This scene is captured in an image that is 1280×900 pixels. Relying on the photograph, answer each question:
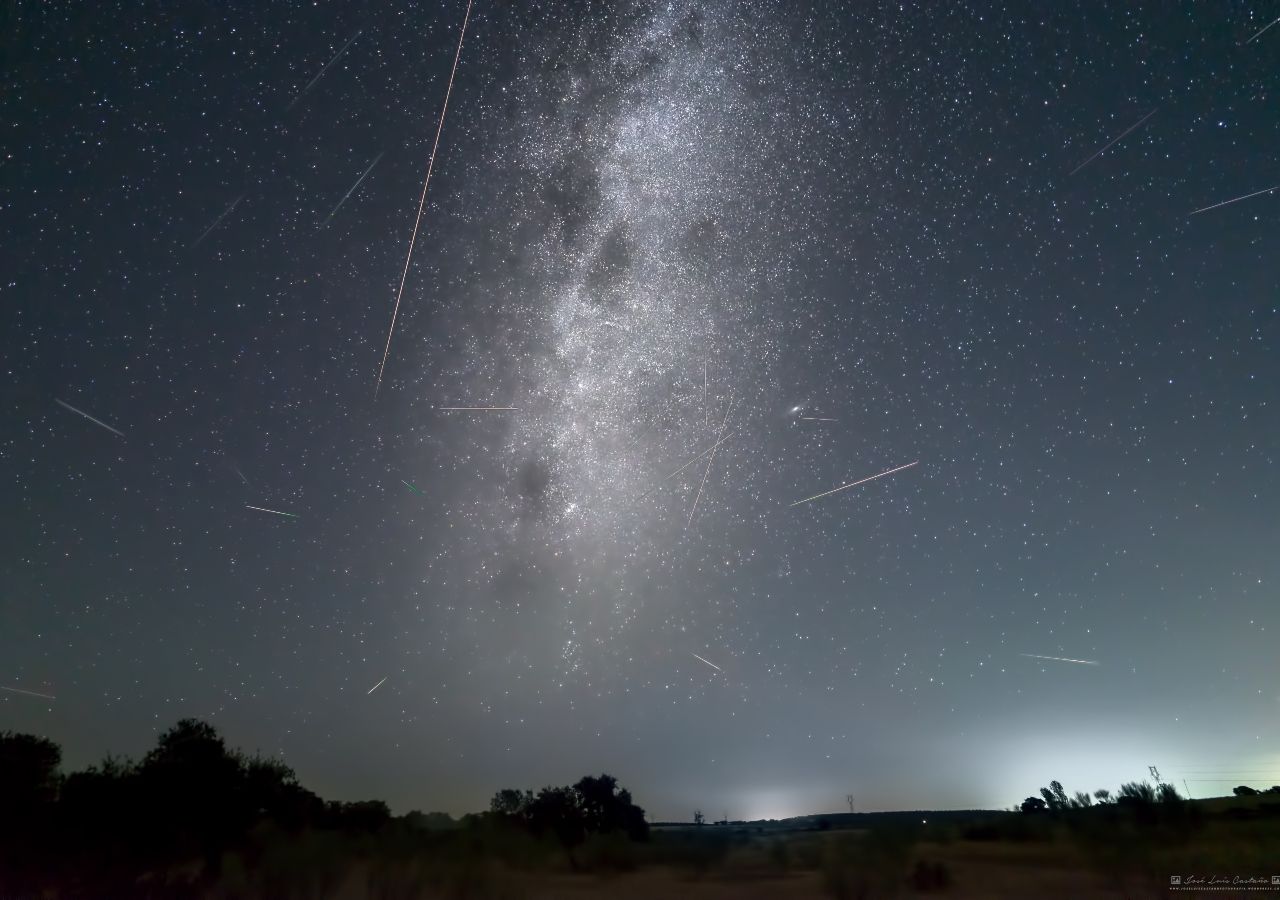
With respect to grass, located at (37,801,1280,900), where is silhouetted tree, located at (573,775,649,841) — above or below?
above

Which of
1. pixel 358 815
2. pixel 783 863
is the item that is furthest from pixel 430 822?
pixel 783 863

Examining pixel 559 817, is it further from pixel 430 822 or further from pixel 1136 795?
pixel 1136 795

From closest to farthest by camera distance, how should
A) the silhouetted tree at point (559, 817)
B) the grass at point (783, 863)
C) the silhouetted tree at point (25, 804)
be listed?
the grass at point (783, 863), the silhouetted tree at point (25, 804), the silhouetted tree at point (559, 817)

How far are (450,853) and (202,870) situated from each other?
6906mm

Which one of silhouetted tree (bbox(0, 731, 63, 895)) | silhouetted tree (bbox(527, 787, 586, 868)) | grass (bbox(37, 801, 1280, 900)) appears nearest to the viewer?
grass (bbox(37, 801, 1280, 900))

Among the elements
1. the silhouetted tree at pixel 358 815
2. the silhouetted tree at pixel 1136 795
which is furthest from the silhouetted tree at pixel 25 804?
the silhouetted tree at pixel 1136 795

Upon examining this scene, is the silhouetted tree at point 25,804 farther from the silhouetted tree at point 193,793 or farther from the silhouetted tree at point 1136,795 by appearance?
the silhouetted tree at point 1136,795

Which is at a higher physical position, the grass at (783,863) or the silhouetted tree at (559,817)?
the silhouetted tree at (559,817)

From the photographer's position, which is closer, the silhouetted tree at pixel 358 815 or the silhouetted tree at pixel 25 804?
the silhouetted tree at pixel 25 804

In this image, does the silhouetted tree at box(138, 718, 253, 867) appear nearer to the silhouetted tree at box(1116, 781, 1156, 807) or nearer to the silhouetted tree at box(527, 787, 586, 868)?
the silhouetted tree at box(527, 787, 586, 868)

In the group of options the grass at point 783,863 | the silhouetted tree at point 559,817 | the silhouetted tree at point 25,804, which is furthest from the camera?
the silhouetted tree at point 559,817

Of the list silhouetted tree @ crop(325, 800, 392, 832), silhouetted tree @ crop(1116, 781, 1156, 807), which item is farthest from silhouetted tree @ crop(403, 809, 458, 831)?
silhouetted tree @ crop(1116, 781, 1156, 807)

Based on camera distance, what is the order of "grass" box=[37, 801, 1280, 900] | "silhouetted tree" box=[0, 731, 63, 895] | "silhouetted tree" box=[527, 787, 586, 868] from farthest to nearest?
"silhouetted tree" box=[527, 787, 586, 868], "silhouetted tree" box=[0, 731, 63, 895], "grass" box=[37, 801, 1280, 900]

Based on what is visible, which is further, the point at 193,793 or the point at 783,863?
the point at 193,793
